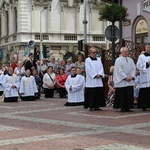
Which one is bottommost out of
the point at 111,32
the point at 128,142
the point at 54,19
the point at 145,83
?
the point at 128,142

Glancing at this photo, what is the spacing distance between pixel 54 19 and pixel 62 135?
3686 cm

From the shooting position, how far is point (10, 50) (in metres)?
49.5

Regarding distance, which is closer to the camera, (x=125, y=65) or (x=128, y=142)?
(x=128, y=142)

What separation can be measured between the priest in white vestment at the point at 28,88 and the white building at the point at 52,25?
24092 mm

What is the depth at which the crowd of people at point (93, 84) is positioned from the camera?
563 inches

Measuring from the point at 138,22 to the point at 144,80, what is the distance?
19.5ft

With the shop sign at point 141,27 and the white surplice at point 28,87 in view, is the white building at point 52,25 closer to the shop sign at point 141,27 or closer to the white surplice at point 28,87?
the white surplice at point 28,87

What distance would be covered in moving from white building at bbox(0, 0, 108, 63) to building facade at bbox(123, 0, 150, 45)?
25199 mm

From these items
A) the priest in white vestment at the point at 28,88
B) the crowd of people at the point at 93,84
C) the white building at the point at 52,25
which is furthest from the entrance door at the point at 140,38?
the white building at the point at 52,25

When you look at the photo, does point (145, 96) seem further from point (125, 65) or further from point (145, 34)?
point (145, 34)

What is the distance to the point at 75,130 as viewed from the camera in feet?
34.3

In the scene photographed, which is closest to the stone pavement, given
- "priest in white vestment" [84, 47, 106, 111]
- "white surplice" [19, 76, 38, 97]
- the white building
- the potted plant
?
"priest in white vestment" [84, 47, 106, 111]

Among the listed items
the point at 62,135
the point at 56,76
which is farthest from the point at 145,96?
the point at 56,76

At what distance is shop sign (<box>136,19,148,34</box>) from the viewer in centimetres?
1942
